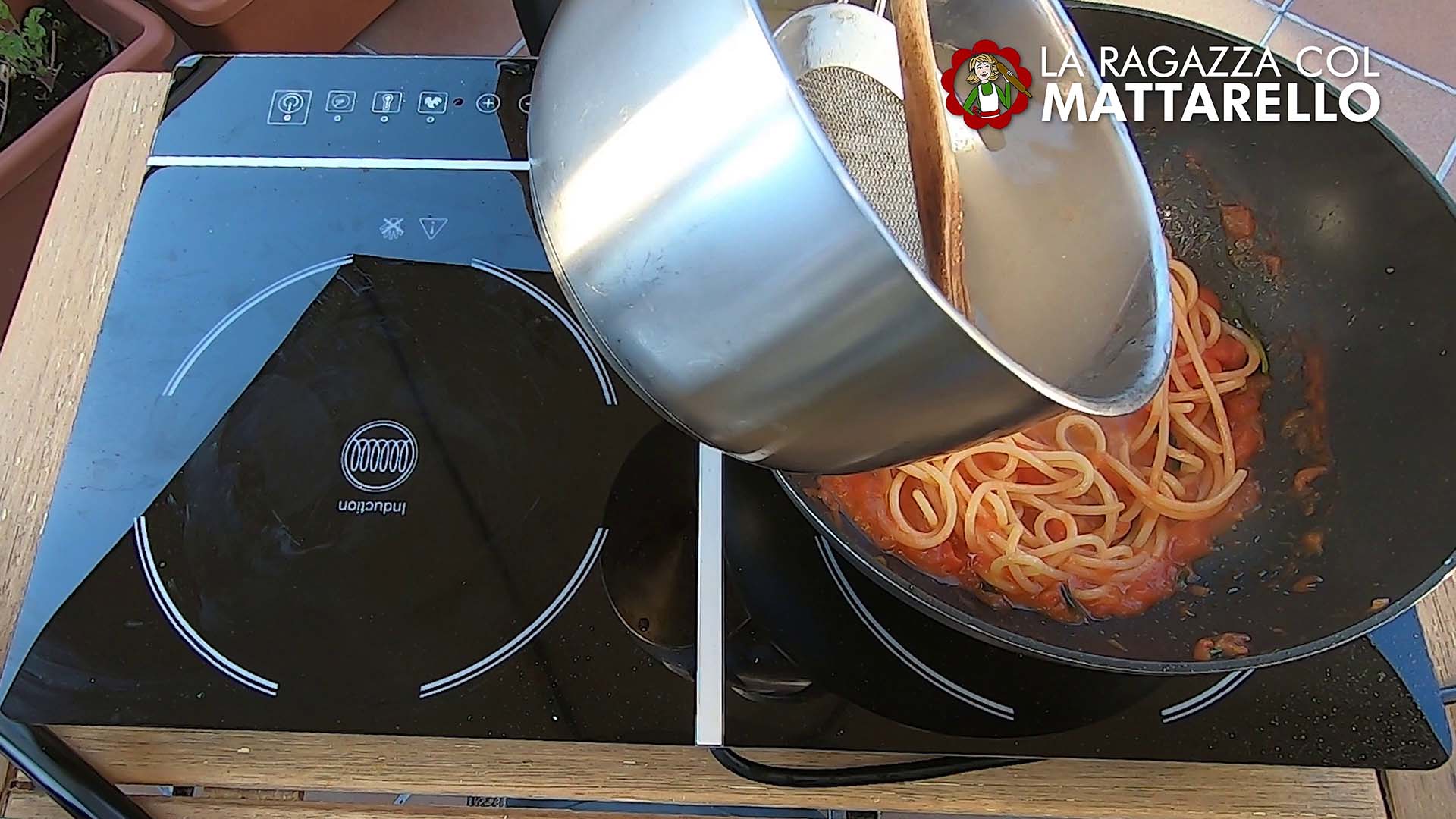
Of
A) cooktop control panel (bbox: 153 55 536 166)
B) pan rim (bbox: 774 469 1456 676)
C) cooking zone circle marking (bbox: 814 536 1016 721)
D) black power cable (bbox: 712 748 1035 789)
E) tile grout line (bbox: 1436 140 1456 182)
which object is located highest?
tile grout line (bbox: 1436 140 1456 182)

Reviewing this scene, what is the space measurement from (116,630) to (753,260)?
0.42 meters

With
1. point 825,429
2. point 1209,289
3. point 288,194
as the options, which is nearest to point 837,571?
point 825,429

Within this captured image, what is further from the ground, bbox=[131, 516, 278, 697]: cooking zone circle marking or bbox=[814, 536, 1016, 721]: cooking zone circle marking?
bbox=[814, 536, 1016, 721]: cooking zone circle marking

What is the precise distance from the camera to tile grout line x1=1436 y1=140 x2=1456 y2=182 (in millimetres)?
1193

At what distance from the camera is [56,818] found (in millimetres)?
533

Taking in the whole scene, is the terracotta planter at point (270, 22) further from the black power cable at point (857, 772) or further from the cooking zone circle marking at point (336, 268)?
the black power cable at point (857, 772)

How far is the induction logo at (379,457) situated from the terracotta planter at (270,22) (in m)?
0.81

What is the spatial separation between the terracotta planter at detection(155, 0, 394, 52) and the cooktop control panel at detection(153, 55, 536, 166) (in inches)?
21.1

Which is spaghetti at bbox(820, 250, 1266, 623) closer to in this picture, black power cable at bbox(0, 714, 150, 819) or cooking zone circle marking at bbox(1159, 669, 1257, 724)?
cooking zone circle marking at bbox(1159, 669, 1257, 724)

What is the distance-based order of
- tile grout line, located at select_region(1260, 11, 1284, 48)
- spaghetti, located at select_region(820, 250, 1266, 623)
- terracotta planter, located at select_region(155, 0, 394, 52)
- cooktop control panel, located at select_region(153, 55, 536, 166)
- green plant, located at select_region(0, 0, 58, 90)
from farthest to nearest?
tile grout line, located at select_region(1260, 11, 1284, 48), terracotta planter, located at select_region(155, 0, 394, 52), green plant, located at select_region(0, 0, 58, 90), cooktop control panel, located at select_region(153, 55, 536, 166), spaghetti, located at select_region(820, 250, 1266, 623)

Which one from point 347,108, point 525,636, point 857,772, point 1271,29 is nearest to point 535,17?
point 347,108

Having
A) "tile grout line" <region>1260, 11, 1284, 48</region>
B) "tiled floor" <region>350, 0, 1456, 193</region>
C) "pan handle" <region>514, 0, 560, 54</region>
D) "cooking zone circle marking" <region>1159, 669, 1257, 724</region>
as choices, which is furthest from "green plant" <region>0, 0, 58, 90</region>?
"tile grout line" <region>1260, 11, 1284, 48</region>

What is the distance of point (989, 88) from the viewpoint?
513 millimetres

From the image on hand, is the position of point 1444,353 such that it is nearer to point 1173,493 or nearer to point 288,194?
point 1173,493
